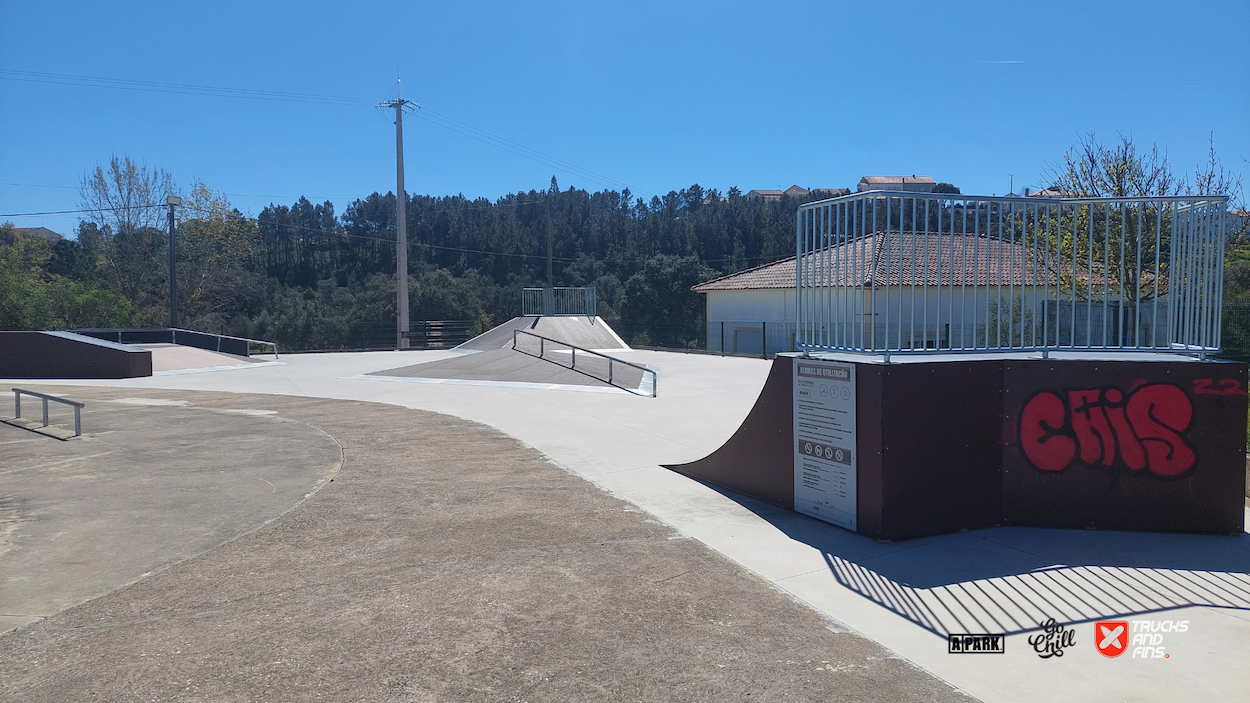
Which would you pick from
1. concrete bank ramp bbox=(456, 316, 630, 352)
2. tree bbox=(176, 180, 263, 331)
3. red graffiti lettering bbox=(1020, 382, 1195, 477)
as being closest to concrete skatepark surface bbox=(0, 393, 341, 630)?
red graffiti lettering bbox=(1020, 382, 1195, 477)

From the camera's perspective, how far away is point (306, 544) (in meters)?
5.96

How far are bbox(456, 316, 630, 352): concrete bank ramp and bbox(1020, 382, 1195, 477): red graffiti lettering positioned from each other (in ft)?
79.0

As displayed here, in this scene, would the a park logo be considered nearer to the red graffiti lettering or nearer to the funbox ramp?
the funbox ramp

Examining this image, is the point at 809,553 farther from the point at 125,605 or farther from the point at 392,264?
the point at 392,264

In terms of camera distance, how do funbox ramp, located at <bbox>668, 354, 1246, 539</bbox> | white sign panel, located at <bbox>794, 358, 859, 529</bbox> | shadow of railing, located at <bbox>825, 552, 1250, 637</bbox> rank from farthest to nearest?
white sign panel, located at <bbox>794, 358, 859, 529</bbox> → funbox ramp, located at <bbox>668, 354, 1246, 539</bbox> → shadow of railing, located at <bbox>825, 552, 1250, 637</bbox>

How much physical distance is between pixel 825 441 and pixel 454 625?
3351 millimetres

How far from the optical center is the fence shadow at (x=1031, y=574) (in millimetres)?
4480

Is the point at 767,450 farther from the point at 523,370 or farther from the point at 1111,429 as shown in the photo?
the point at 523,370

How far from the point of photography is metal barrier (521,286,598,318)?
115ft

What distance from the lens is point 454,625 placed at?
4328mm

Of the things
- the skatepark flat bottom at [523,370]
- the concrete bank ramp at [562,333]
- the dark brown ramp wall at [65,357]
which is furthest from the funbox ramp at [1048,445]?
the concrete bank ramp at [562,333]

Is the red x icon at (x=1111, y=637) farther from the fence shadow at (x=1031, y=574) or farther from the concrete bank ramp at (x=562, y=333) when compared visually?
the concrete bank ramp at (x=562, y=333)

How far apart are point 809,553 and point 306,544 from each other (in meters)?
3.79

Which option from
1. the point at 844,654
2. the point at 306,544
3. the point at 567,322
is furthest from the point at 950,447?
the point at 567,322
